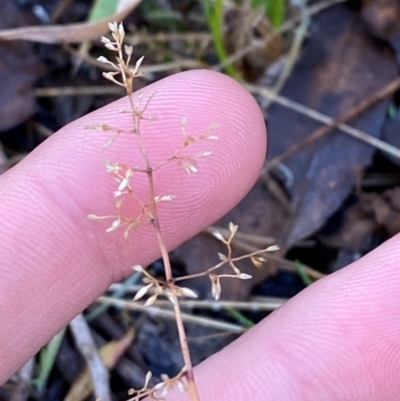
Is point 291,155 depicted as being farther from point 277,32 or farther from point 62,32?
point 62,32

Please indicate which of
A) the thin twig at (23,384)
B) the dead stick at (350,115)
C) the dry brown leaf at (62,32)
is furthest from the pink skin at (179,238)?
the dry brown leaf at (62,32)

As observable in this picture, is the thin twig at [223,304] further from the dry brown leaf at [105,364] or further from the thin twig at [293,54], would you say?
the thin twig at [293,54]

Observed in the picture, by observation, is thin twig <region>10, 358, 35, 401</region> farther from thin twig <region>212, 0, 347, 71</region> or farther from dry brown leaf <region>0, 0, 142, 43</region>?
thin twig <region>212, 0, 347, 71</region>

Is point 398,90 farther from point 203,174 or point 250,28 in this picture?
point 203,174

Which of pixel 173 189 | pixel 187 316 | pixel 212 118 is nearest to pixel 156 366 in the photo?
pixel 187 316

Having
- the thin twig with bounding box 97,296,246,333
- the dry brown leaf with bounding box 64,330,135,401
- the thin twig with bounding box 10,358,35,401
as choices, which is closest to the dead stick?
the thin twig with bounding box 97,296,246,333

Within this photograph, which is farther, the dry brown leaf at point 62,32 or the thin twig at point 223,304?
the dry brown leaf at point 62,32

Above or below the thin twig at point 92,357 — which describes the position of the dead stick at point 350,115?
above
